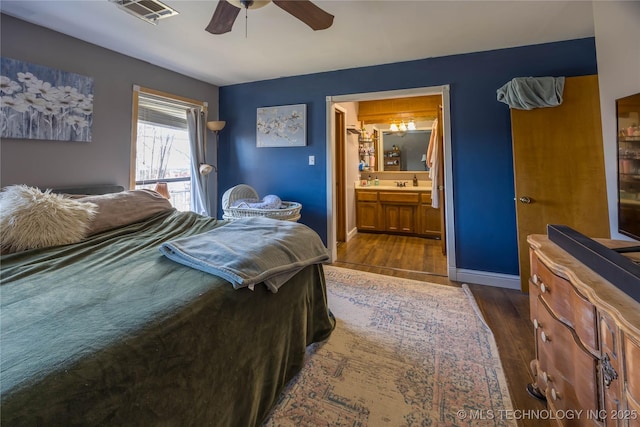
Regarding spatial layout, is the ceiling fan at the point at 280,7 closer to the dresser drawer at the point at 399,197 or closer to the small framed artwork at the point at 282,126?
the small framed artwork at the point at 282,126

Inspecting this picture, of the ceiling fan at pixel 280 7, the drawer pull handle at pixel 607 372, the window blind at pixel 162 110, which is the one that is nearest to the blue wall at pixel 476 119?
the window blind at pixel 162 110

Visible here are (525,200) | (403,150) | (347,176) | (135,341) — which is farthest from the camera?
(403,150)

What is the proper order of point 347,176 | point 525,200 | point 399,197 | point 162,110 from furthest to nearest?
point 399,197, point 347,176, point 162,110, point 525,200

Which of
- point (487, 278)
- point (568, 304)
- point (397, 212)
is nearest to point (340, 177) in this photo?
point (397, 212)

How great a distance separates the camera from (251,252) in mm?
1323

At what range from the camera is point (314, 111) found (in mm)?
3596

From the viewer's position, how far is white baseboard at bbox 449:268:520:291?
9.34 feet

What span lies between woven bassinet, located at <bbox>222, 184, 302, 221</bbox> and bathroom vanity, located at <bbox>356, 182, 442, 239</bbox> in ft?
6.38

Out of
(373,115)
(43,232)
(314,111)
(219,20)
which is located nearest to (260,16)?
(219,20)

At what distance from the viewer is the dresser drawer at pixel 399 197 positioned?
481 cm

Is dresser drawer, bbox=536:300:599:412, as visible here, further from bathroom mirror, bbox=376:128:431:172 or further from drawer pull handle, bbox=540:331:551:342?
bathroom mirror, bbox=376:128:431:172

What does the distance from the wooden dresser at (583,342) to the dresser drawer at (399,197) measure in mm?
3452

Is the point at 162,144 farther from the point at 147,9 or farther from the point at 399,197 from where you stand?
the point at 399,197

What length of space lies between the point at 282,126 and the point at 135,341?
3.35m
